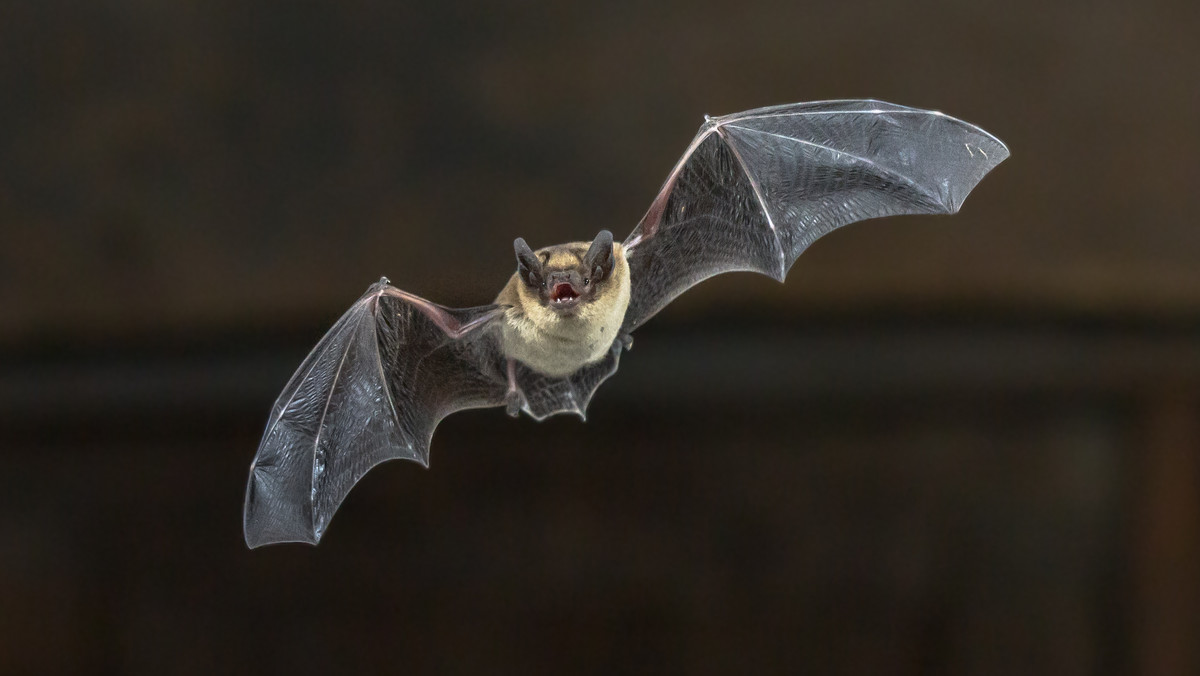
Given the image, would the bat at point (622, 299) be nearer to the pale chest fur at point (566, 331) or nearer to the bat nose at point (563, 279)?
the pale chest fur at point (566, 331)

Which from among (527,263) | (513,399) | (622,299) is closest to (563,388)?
(513,399)

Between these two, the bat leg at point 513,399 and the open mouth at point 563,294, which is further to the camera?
the bat leg at point 513,399

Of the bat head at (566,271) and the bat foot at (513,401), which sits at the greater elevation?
the bat head at (566,271)

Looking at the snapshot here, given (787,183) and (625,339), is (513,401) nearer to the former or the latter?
(625,339)

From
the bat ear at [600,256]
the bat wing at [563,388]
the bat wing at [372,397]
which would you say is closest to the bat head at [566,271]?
the bat ear at [600,256]

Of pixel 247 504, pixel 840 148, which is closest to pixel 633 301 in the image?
pixel 840 148

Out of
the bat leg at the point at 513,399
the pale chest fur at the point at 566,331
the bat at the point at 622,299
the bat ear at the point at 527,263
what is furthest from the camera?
the bat leg at the point at 513,399

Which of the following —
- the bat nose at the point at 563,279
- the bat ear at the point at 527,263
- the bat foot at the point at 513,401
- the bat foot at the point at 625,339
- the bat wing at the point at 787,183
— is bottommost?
the bat foot at the point at 513,401
